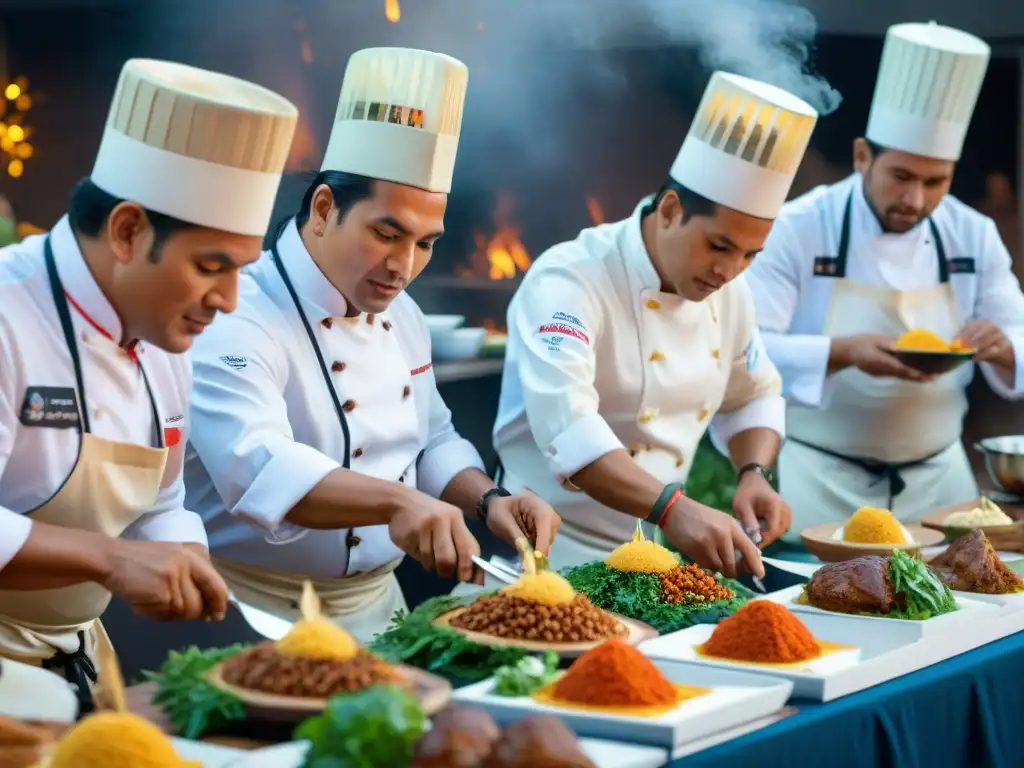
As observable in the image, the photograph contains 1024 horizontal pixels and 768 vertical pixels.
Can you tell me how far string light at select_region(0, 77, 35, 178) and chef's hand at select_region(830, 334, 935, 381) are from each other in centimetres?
388

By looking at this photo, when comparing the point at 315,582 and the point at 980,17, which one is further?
the point at 980,17

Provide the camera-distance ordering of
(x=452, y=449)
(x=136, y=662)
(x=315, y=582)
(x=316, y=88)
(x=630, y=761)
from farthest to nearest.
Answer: (x=316, y=88), (x=136, y=662), (x=452, y=449), (x=315, y=582), (x=630, y=761)

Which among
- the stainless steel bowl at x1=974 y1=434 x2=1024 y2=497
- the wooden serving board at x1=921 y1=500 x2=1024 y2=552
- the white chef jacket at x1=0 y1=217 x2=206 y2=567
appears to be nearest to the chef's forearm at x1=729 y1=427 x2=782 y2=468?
the wooden serving board at x1=921 y1=500 x2=1024 y2=552

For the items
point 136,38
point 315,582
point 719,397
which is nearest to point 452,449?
point 315,582

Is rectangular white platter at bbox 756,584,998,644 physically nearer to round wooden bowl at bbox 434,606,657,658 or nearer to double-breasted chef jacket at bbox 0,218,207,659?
round wooden bowl at bbox 434,606,657,658

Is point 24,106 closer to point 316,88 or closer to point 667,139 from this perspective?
point 316,88

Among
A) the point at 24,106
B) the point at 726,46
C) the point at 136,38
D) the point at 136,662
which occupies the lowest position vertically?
the point at 136,662

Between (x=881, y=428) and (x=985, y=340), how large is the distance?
0.40m

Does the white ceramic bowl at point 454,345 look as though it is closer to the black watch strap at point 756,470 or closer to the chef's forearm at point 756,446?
the chef's forearm at point 756,446

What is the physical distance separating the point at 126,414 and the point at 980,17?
16.9 feet

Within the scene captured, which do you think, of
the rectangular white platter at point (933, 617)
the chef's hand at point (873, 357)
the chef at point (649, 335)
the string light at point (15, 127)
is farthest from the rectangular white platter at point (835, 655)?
the string light at point (15, 127)

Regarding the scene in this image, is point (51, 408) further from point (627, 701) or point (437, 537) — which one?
point (627, 701)

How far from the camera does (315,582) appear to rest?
284 centimetres

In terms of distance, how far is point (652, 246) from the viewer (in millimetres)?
3436
